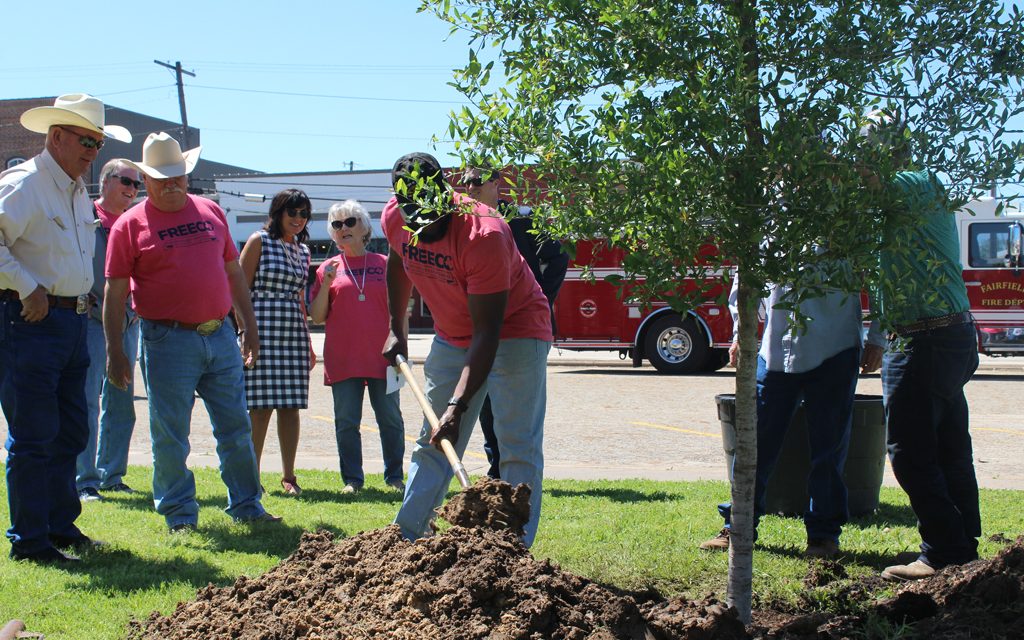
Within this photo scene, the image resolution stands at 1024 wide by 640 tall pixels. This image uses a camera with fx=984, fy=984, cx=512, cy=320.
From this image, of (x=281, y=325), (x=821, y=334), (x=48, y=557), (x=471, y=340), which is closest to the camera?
(x=471, y=340)

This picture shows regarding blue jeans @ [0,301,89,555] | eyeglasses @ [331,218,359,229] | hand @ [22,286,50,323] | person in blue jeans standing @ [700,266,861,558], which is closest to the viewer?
hand @ [22,286,50,323]

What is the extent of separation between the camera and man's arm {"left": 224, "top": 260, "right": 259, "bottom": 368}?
5.79 meters

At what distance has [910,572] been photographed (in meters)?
4.30

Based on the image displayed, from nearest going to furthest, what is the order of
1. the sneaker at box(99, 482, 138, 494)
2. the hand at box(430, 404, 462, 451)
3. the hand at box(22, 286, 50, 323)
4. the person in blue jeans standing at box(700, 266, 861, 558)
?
the hand at box(430, 404, 462, 451) < the hand at box(22, 286, 50, 323) < the person in blue jeans standing at box(700, 266, 861, 558) < the sneaker at box(99, 482, 138, 494)

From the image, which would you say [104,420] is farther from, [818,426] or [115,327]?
[818,426]

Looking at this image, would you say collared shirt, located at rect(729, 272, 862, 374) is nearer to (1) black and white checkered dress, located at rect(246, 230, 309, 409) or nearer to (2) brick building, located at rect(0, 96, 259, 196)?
(1) black and white checkered dress, located at rect(246, 230, 309, 409)

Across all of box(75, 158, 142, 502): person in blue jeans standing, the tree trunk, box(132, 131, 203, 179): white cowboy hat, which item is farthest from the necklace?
the tree trunk

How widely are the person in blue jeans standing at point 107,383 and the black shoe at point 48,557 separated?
184 centimetres

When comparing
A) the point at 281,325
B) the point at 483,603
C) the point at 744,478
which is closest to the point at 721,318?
the point at 281,325

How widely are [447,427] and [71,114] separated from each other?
8.21 feet

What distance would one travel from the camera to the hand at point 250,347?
5.89 meters

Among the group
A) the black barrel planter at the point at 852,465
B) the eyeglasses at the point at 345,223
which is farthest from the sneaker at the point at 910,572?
the eyeglasses at the point at 345,223

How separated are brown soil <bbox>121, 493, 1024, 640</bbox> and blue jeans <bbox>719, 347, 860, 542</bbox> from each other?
1.09m

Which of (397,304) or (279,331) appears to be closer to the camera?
(397,304)
